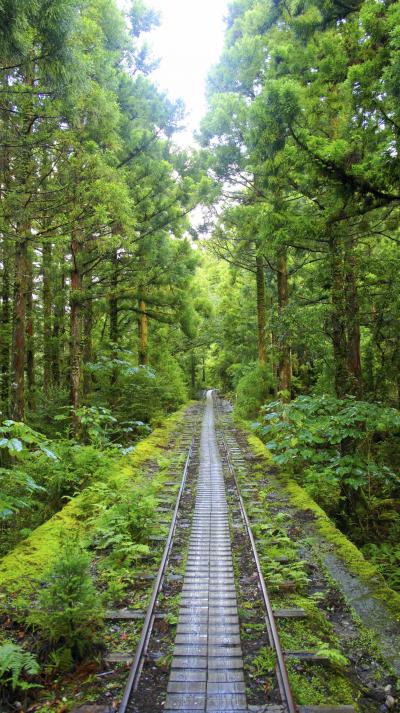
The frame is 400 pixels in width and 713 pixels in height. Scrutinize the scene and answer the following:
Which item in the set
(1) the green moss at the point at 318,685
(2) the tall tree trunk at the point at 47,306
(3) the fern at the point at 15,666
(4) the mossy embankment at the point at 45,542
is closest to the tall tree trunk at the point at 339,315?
(1) the green moss at the point at 318,685

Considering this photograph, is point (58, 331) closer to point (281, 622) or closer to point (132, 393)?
point (132, 393)

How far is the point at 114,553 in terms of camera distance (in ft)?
19.2

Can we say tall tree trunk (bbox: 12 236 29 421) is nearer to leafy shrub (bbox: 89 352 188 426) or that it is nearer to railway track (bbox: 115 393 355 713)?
railway track (bbox: 115 393 355 713)

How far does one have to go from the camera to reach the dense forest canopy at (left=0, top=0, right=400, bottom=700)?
18.5 ft

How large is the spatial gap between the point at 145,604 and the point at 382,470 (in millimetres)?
4184

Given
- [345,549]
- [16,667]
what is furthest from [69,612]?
[345,549]

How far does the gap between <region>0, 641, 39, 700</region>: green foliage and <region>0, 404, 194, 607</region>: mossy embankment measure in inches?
50.8

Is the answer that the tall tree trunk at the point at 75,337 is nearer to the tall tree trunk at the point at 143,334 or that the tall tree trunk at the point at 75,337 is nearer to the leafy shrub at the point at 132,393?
the leafy shrub at the point at 132,393

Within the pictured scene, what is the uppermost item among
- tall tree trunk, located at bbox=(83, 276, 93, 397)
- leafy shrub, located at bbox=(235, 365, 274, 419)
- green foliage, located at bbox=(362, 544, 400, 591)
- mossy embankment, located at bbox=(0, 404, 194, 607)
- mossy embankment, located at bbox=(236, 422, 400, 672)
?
tall tree trunk, located at bbox=(83, 276, 93, 397)

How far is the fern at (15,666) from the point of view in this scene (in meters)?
3.41

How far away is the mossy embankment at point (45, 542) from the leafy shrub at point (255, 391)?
867cm

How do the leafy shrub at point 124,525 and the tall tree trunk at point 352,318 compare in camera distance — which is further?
the tall tree trunk at point 352,318

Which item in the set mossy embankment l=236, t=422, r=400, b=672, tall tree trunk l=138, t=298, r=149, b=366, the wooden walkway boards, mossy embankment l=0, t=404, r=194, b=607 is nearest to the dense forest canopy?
tall tree trunk l=138, t=298, r=149, b=366

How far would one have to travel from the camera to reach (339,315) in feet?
26.1
